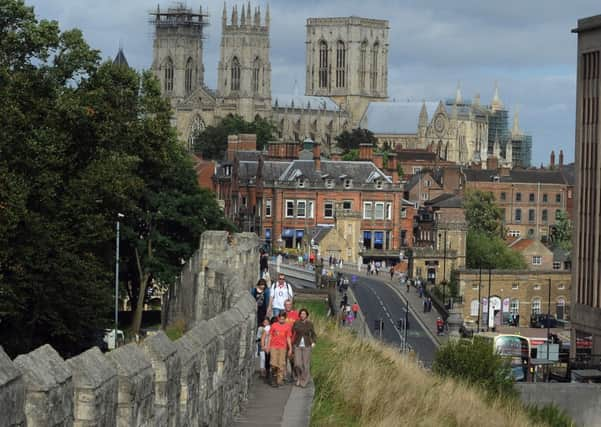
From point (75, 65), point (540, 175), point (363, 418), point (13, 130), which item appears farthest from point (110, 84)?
point (540, 175)

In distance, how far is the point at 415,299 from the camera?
3282 inches

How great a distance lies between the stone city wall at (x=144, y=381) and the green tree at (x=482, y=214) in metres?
126

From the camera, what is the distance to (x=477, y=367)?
3078cm

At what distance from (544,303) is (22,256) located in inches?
2609

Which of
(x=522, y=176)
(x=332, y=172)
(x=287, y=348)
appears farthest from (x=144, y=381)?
(x=522, y=176)

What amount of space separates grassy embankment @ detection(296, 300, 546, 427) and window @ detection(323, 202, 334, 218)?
90.2 metres

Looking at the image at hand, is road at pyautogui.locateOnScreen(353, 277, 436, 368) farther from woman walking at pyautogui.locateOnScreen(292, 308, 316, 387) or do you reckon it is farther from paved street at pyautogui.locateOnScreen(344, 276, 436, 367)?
woman walking at pyautogui.locateOnScreen(292, 308, 316, 387)

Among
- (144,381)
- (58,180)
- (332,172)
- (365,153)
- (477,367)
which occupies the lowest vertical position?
(477,367)

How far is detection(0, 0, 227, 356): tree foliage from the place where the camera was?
121 feet

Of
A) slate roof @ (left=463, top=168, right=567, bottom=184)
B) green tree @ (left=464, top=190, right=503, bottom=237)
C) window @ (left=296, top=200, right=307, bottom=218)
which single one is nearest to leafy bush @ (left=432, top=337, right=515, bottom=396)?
window @ (left=296, top=200, right=307, bottom=218)

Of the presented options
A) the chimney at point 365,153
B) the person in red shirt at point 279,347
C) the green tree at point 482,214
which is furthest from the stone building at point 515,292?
the person in red shirt at point 279,347

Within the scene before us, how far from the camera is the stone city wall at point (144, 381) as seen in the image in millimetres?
9406

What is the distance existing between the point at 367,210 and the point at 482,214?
3251 centimetres

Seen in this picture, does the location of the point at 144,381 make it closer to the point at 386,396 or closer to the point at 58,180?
the point at 386,396
